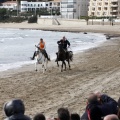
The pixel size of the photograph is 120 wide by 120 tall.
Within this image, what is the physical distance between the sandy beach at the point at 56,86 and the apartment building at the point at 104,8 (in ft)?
358

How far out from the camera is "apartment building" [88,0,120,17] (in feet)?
423

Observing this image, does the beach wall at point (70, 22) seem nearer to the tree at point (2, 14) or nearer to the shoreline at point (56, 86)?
the tree at point (2, 14)

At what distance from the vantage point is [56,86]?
50.7 ft

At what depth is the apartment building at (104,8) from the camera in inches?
5074

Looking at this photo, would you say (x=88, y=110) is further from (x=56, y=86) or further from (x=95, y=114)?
(x=56, y=86)

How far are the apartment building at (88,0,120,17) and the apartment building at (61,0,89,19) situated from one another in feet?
29.8

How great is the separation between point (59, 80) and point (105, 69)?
3.95 meters

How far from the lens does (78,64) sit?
76.8ft

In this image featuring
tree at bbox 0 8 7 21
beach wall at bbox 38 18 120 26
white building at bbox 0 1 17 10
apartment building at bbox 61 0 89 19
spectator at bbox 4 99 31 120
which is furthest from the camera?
white building at bbox 0 1 17 10

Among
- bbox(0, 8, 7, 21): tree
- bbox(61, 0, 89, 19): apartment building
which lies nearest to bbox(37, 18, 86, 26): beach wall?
bbox(61, 0, 89, 19): apartment building

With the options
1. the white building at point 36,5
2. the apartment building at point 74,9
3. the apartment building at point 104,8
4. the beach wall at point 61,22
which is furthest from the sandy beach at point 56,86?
the white building at point 36,5

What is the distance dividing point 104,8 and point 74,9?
49.8ft

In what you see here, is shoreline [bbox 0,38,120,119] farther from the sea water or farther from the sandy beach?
the sea water

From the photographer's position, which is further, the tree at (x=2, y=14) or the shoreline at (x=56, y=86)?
the tree at (x=2, y=14)
